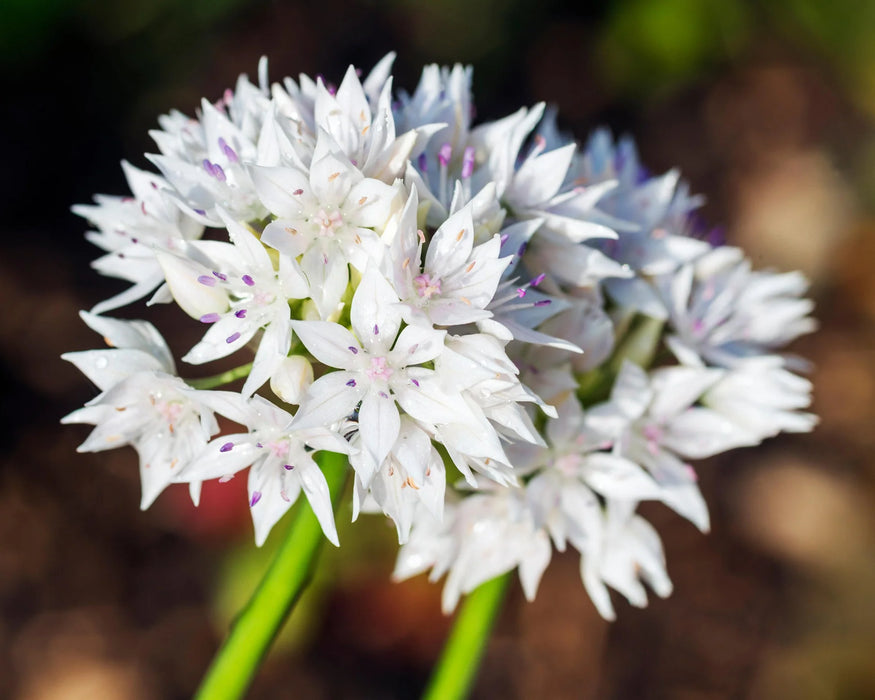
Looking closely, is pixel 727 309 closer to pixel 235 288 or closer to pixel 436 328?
pixel 436 328

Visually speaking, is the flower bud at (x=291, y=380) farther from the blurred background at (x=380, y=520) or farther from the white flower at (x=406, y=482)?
the blurred background at (x=380, y=520)

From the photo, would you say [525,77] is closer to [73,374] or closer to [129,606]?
[73,374]

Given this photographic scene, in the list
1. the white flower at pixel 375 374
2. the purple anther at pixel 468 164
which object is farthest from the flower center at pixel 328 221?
the purple anther at pixel 468 164

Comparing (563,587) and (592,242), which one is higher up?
(592,242)

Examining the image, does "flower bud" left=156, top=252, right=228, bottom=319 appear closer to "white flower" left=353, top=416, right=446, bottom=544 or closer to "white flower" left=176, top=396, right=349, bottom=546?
"white flower" left=176, top=396, right=349, bottom=546

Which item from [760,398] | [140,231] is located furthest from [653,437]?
[140,231]

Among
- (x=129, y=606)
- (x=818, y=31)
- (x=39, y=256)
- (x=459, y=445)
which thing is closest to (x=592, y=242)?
(x=459, y=445)

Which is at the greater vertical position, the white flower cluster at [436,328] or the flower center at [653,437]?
the white flower cluster at [436,328]
